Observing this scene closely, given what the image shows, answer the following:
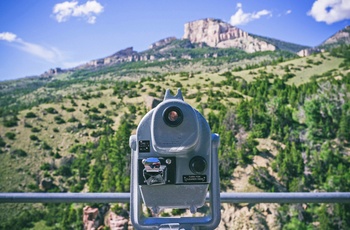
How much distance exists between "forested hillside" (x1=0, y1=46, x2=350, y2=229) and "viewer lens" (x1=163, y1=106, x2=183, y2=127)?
805 centimetres

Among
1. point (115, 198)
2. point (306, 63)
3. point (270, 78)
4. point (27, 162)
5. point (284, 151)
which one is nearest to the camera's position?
point (115, 198)

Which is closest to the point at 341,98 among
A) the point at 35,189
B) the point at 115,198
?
the point at 35,189

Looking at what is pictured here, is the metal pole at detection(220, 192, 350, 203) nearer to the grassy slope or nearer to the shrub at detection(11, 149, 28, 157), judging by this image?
the grassy slope

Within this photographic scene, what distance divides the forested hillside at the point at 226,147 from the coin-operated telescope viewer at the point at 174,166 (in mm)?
7857

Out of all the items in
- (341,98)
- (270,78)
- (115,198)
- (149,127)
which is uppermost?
(270,78)

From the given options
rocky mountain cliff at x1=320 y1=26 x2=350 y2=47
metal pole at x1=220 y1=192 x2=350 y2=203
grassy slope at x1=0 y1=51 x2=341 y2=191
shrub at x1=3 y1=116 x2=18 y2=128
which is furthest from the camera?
rocky mountain cliff at x1=320 y1=26 x2=350 y2=47

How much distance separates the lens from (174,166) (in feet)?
5.58

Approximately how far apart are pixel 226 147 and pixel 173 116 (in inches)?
932

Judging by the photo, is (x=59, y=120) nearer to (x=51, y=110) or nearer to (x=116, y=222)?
(x=51, y=110)

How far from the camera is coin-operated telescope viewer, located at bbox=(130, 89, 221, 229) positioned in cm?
166

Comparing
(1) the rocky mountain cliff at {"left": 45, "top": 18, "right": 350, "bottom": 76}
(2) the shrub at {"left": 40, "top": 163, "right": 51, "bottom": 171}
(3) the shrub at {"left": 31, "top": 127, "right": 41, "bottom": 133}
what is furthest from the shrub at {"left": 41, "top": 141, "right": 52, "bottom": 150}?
(1) the rocky mountain cliff at {"left": 45, "top": 18, "right": 350, "bottom": 76}

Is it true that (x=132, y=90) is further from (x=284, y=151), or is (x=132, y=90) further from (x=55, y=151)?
(x=284, y=151)

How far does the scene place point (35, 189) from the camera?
2784cm

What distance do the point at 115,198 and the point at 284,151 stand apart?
23.1 metres
